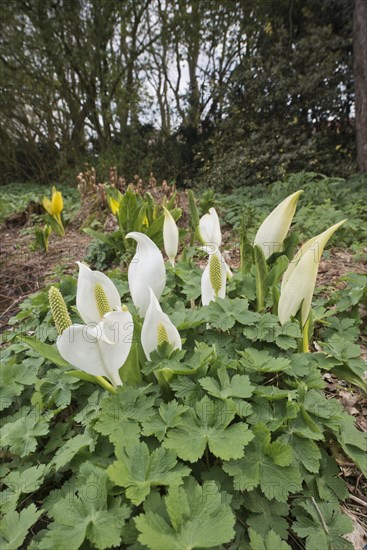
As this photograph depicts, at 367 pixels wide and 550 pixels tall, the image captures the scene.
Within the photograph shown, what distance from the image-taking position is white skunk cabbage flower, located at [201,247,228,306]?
117cm

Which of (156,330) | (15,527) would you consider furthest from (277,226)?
(15,527)

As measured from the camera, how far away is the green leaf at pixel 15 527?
A: 0.69 meters

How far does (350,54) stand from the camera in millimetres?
5676

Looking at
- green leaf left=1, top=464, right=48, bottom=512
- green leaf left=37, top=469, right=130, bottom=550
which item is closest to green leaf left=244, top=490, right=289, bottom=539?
green leaf left=37, top=469, right=130, bottom=550

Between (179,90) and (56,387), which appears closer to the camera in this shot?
(56,387)

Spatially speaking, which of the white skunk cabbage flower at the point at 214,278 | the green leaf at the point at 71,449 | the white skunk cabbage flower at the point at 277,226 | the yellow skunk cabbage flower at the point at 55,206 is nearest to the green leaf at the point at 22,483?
the green leaf at the point at 71,449

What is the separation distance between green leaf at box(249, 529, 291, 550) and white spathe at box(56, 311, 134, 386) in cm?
47

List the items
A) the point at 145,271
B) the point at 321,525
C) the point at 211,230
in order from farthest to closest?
1. the point at 211,230
2. the point at 145,271
3. the point at 321,525

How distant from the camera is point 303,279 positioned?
1060 mm

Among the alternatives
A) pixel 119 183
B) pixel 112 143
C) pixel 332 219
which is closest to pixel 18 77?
pixel 112 143

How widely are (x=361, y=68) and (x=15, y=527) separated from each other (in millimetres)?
6048

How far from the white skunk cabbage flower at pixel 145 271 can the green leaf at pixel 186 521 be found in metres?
0.58

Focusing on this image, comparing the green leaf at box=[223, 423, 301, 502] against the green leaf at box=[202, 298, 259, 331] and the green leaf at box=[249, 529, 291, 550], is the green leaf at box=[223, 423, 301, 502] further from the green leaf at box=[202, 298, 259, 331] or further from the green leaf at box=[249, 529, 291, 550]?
the green leaf at box=[202, 298, 259, 331]

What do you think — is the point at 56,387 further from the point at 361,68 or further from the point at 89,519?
the point at 361,68
